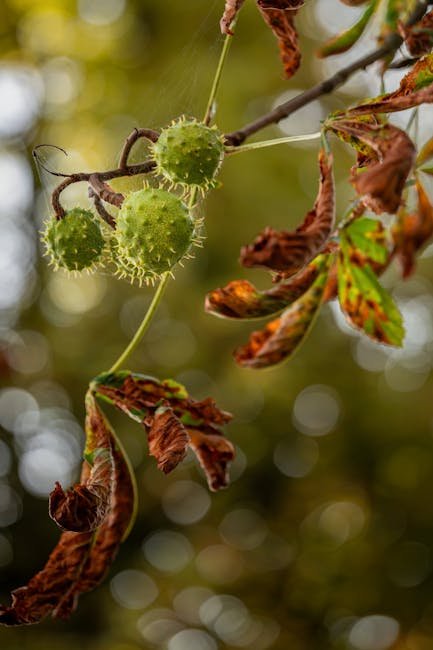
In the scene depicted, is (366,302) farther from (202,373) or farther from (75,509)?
(202,373)

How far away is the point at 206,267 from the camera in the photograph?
5.92 metres

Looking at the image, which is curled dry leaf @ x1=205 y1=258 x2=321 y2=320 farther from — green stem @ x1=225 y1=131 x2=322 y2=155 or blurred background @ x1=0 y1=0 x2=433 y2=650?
blurred background @ x1=0 y1=0 x2=433 y2=650

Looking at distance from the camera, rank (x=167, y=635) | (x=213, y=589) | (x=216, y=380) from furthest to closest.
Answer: (x=216, y=380)
(x=213, y=589)
(x=167, y=635)

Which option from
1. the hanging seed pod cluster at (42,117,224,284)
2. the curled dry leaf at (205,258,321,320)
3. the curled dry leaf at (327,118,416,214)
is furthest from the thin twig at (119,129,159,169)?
the curled dry leaf at (327,118,416,214)

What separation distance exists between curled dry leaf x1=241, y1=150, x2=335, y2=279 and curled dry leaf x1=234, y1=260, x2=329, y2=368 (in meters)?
0.34

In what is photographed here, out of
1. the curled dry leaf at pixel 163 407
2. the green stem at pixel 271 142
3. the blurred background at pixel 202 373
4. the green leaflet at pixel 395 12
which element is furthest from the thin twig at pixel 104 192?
the blurred background at pixel 202 373

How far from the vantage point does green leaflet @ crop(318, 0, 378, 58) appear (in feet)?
4.74

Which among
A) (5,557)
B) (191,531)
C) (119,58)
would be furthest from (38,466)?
(119,58)

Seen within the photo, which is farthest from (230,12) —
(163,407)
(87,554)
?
(87,554)

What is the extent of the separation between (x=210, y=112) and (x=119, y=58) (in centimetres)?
520

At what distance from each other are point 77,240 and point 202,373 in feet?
14.7

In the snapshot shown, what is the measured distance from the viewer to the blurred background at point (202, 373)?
17.7 ft

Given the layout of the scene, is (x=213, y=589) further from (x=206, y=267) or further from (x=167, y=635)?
(x=206, y=267)

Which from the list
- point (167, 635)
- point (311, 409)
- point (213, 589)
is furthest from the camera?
point (311, 409)
